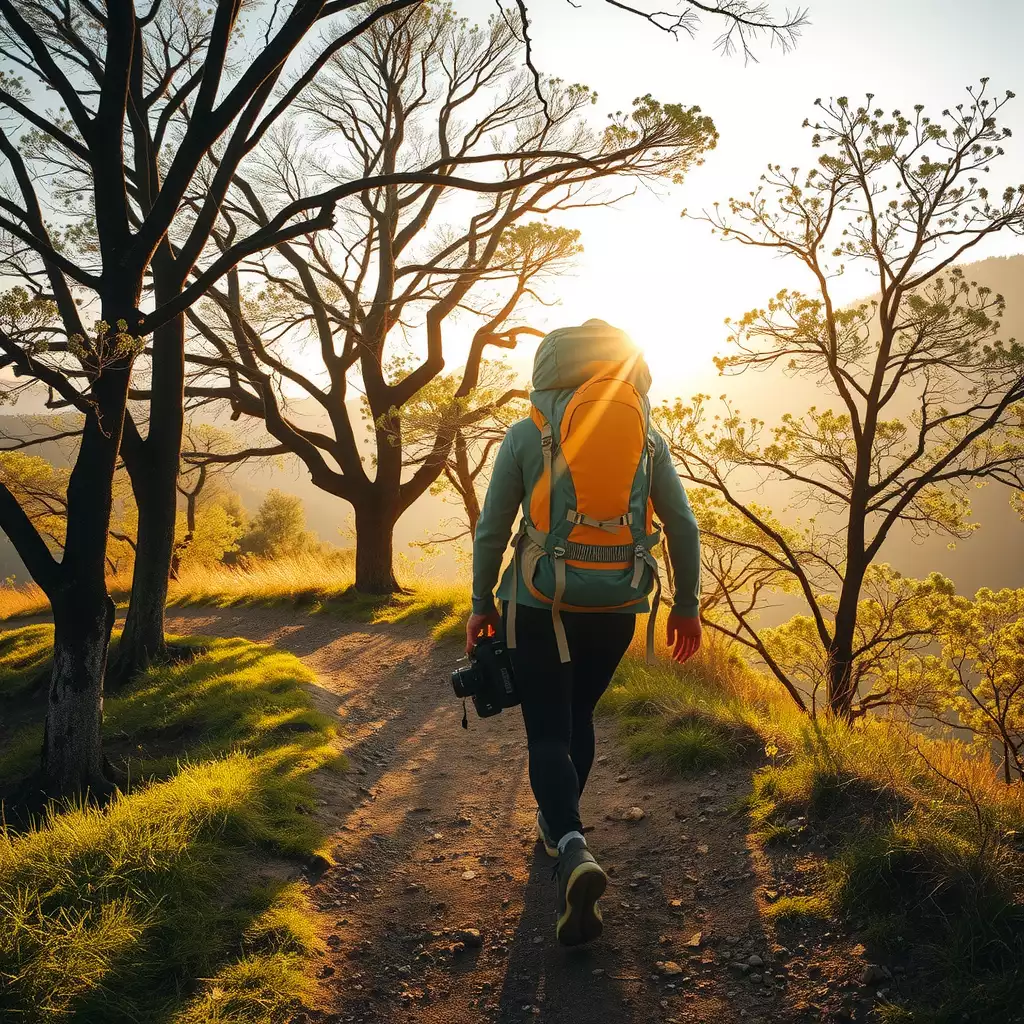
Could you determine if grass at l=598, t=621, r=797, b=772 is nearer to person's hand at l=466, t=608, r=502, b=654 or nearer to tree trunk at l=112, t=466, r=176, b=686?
person's hand at l=466, t=608, r=502, b=654

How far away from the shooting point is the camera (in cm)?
287

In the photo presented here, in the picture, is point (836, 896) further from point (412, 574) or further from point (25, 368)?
point (412, 574)

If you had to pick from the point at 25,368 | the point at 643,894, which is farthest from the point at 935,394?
the point at 25,368

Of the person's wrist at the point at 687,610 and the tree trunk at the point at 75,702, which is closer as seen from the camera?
the person's wrist at the point at 687,610

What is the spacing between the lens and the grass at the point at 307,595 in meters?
11.6

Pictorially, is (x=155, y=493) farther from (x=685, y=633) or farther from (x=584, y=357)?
(x=685, y=633)

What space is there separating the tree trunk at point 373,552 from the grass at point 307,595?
34cm

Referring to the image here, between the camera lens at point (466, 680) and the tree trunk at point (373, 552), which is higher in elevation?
the camera lens at point (466, 680)

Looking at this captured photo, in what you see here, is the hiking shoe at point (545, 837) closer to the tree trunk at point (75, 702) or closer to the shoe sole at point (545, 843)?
the shoe sole at point (545, 843)

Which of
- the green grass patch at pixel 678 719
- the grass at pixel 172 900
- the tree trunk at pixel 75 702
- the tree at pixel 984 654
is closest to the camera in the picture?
the grass at pixel 172 900

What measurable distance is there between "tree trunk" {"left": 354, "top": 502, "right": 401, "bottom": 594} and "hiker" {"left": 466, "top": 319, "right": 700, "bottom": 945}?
11125 millimetres

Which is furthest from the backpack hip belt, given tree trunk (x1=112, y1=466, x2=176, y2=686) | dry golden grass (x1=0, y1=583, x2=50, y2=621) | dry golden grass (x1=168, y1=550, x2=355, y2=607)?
dry golden grass (x1=0, y1=583, x2=50, y2=621)

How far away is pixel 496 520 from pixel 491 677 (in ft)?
2.22

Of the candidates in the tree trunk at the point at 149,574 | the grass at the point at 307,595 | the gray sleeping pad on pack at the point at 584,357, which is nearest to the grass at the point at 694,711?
the gray sleeping pad on pack at the point at 584,357
